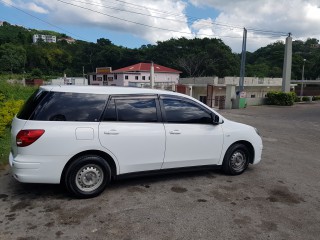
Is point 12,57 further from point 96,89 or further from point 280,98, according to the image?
point 96,89

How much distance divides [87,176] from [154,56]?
251 ft

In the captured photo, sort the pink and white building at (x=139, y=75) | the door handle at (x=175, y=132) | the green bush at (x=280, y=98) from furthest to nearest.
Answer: the pink and white building at (x=139, y=75)
the green bush at (x=280, y=98)
the door handle at (x=175, y=132)

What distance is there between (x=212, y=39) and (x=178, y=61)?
416 inches

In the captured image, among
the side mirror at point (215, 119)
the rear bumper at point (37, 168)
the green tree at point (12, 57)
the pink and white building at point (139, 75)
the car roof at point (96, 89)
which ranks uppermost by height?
the green tree at point (12, 57)

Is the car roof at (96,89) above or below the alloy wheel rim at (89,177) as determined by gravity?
above

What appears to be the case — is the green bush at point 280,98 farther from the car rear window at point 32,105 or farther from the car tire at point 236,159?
the car rear window at point 32,105

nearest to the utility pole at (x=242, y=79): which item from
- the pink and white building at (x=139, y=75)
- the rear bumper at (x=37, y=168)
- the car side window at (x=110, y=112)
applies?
the car side window at (x=110, y=112)

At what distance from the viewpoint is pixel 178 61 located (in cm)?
7081

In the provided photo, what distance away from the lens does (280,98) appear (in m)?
32.2

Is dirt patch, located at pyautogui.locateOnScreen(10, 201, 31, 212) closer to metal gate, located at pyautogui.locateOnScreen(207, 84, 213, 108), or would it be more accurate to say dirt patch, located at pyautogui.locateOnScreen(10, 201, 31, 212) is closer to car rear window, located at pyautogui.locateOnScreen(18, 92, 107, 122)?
car rear window, located at pyautogui.locateOnScreen(18, 92, 107, 122)

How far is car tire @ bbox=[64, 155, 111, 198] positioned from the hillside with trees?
64.4m

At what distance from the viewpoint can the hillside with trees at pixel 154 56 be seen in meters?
68.1

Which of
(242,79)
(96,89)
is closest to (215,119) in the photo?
(96,89)

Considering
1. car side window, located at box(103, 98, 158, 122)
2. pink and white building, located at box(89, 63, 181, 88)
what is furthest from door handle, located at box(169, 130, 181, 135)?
pink and white building, located at box(89, 63, 181, 88)
